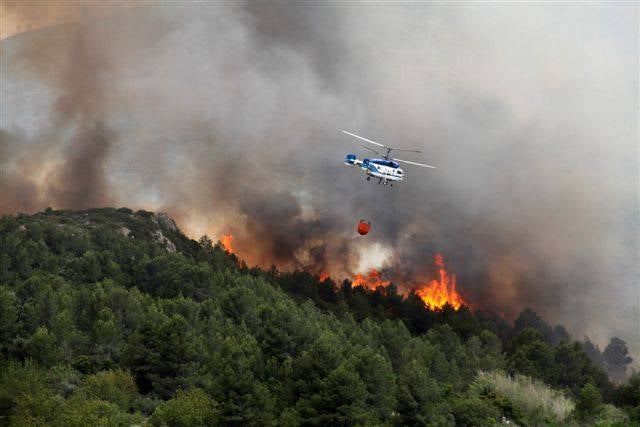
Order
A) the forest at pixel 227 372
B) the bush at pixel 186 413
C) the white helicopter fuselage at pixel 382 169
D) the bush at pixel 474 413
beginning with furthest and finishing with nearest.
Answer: the white helicopter fuselage at pixel 382 169 < the bush at pixel 474 413 < the forest at pixel 227 372 < the bush at pixel 186 413

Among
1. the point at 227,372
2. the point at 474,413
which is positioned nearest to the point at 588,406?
the point at 474,413

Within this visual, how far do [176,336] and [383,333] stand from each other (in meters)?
63.3

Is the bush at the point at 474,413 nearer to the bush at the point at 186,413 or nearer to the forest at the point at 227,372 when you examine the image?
the forest at the point at 227,372

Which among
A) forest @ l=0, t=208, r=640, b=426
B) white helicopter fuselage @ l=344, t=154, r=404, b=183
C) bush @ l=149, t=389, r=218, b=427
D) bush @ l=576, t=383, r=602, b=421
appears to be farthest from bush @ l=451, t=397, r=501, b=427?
white helicopter fuselage @ l=344, t=154, r=404, b=183

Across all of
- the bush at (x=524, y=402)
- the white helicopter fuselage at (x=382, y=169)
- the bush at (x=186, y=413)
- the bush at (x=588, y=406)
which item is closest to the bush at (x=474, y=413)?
the bush at (x=524, y=402)

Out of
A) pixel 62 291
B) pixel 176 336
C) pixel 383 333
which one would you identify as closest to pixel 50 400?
pixel 176 336

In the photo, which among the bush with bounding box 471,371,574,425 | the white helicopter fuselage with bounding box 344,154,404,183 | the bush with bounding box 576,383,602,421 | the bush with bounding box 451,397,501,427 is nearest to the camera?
the bush with bounding box 451,397,501,427

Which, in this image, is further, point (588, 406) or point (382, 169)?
point (382, 169)

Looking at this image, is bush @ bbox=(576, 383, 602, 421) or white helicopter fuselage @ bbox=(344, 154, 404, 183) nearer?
bush @ bbox=(576, 383, 602, 421)

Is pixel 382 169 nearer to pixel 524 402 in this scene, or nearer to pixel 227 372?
pixel 524 402

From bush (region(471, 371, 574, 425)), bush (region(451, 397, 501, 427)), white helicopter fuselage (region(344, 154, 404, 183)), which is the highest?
white helicopter fuselage (region(344, 154, 404, 183))

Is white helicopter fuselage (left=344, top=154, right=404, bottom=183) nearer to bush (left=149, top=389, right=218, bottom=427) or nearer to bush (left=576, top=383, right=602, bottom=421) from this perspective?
bush (left=576, top=383, right=602, bottom=421)

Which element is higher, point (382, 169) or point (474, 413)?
point (382, 169)

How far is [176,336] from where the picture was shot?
105m
